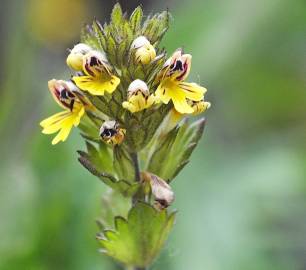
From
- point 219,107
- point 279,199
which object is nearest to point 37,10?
point 219,107

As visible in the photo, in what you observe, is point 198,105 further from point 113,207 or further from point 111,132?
point 113,207

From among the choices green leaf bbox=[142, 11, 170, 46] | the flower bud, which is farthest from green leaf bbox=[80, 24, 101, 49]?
the flower bud

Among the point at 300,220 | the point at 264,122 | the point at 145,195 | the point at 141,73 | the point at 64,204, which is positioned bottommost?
the point at 145,195

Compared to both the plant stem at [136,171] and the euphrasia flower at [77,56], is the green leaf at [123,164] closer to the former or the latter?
the plant stem at [136,171]

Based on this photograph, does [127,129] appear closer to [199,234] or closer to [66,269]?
[66,269]

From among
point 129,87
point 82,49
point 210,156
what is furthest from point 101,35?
point 210,156

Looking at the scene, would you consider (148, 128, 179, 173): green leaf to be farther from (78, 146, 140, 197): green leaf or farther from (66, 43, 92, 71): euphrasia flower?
(66, 43, 92, 71): euphrasia flower

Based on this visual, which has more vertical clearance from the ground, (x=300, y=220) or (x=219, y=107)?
(x=219, y=107)
